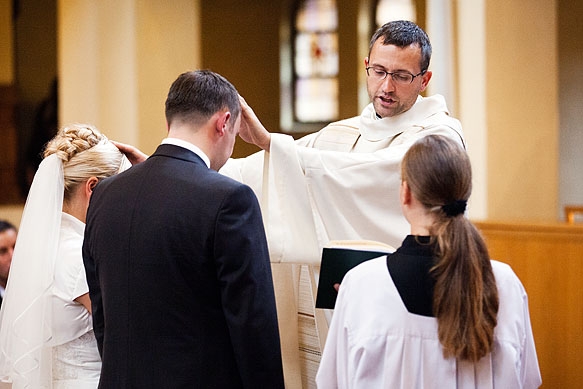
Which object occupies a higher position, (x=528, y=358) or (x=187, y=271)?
(x=187, y=271)

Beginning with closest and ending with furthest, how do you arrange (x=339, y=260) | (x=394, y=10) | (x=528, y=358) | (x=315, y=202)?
1. (x=528, y=358)
2. (x=339, y=260)
3. (x=315, y=202)
4. (x=394, y=10)

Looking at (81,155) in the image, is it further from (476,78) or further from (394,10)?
(394,10)

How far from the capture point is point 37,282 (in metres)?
3.09

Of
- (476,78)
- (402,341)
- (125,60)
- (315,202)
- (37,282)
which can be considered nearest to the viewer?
(402,341)

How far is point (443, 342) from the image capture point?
7.38 ft

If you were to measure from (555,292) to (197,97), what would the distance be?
4.46 metres

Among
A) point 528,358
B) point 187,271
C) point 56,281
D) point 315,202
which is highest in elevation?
point 315,202

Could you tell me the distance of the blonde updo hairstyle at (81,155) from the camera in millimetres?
3131

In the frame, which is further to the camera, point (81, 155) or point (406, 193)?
point (81, 155)

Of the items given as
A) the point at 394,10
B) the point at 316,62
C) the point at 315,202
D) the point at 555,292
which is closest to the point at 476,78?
the point at 555,292

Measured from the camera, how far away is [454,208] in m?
2.32

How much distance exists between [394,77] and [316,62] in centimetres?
1165

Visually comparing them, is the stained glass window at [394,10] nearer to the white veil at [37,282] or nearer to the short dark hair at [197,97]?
the white veil at [37,282]

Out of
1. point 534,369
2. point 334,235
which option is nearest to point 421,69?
point 334,235
